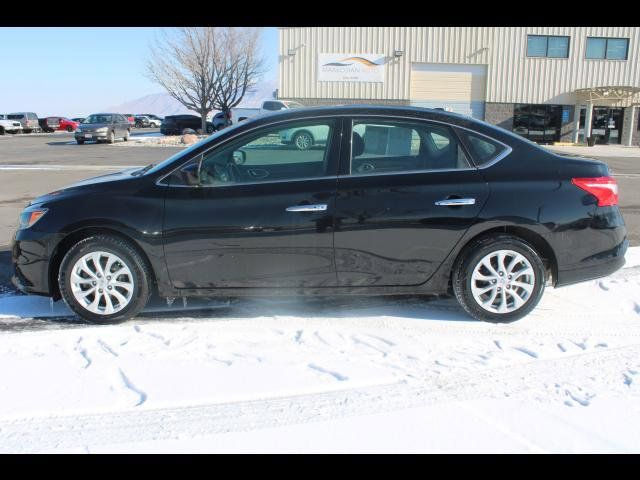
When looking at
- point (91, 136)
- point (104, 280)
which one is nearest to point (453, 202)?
point (104, 280)

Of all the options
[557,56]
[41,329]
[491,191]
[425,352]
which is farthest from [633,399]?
[557,56]

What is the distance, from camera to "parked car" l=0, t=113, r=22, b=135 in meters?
40.2

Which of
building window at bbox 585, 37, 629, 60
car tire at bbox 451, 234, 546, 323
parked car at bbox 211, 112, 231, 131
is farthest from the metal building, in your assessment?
car tire at bbox 451, 234, 546, 323

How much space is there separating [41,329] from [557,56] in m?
34.7

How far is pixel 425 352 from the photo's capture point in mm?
3547

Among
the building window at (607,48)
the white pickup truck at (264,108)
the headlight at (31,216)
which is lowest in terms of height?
the headlight at (31,216)

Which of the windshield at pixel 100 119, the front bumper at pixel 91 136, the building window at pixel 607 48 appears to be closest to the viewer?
the front bumper at pixel 91 136

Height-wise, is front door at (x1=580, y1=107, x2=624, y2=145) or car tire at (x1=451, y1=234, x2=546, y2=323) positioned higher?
front door at (x1=580, y1=107, x2=624, y2=145)

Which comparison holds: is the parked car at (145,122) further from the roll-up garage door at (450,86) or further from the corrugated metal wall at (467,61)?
the roll-up garage door at (450,86)

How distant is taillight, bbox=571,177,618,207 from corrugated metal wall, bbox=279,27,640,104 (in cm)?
2907

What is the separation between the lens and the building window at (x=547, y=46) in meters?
31.8

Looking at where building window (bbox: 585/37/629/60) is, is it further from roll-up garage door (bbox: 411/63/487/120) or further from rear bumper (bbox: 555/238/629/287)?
rear bumper (bbox: 555/238/629/287)

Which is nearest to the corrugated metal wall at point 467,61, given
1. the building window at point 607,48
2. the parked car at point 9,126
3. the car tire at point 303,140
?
the building window at point 607,48

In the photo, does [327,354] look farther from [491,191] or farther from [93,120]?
[93,120]
